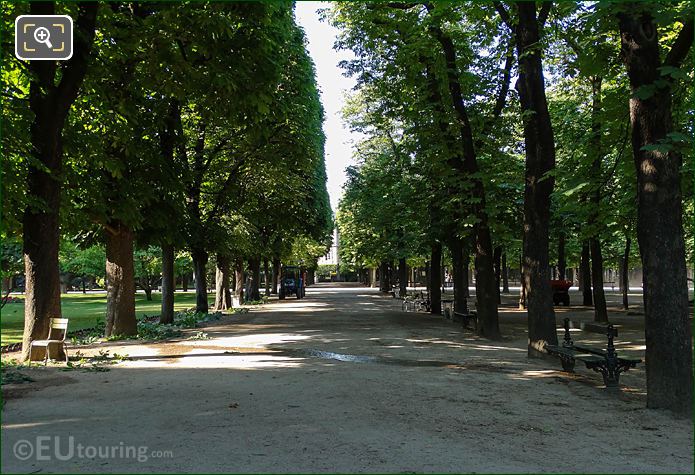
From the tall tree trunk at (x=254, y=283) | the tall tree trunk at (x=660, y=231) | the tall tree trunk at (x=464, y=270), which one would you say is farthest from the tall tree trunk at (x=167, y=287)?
the tall tree trunk at (x=254, y=283)

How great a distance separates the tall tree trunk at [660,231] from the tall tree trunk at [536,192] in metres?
4.49

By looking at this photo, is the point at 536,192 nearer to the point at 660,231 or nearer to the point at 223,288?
the point at 660,231

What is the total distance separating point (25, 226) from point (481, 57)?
45.3 feet

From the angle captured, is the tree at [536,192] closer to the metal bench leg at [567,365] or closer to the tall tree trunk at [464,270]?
the metal bench leg at [567,365]

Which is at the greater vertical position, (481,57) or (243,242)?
(481,57)

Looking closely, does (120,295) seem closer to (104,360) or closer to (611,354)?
(104,360)

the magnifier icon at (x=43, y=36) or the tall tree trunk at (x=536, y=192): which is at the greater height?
the magnifier icon at (x=43, y=36)

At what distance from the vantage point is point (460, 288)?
23.6 metres

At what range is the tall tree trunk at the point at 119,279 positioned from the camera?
16.0 m

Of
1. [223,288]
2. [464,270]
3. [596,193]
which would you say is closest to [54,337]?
[596,193]

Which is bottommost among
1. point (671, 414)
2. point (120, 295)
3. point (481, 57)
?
point (671, 414)

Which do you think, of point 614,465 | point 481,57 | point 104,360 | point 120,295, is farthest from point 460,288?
point 614,465

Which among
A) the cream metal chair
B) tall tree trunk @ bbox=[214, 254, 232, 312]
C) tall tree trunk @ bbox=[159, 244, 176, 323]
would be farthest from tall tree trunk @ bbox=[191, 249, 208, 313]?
the cream metal chair

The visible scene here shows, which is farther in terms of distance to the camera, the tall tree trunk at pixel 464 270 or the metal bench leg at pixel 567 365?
the tall tree trunk at pixel 464 270
